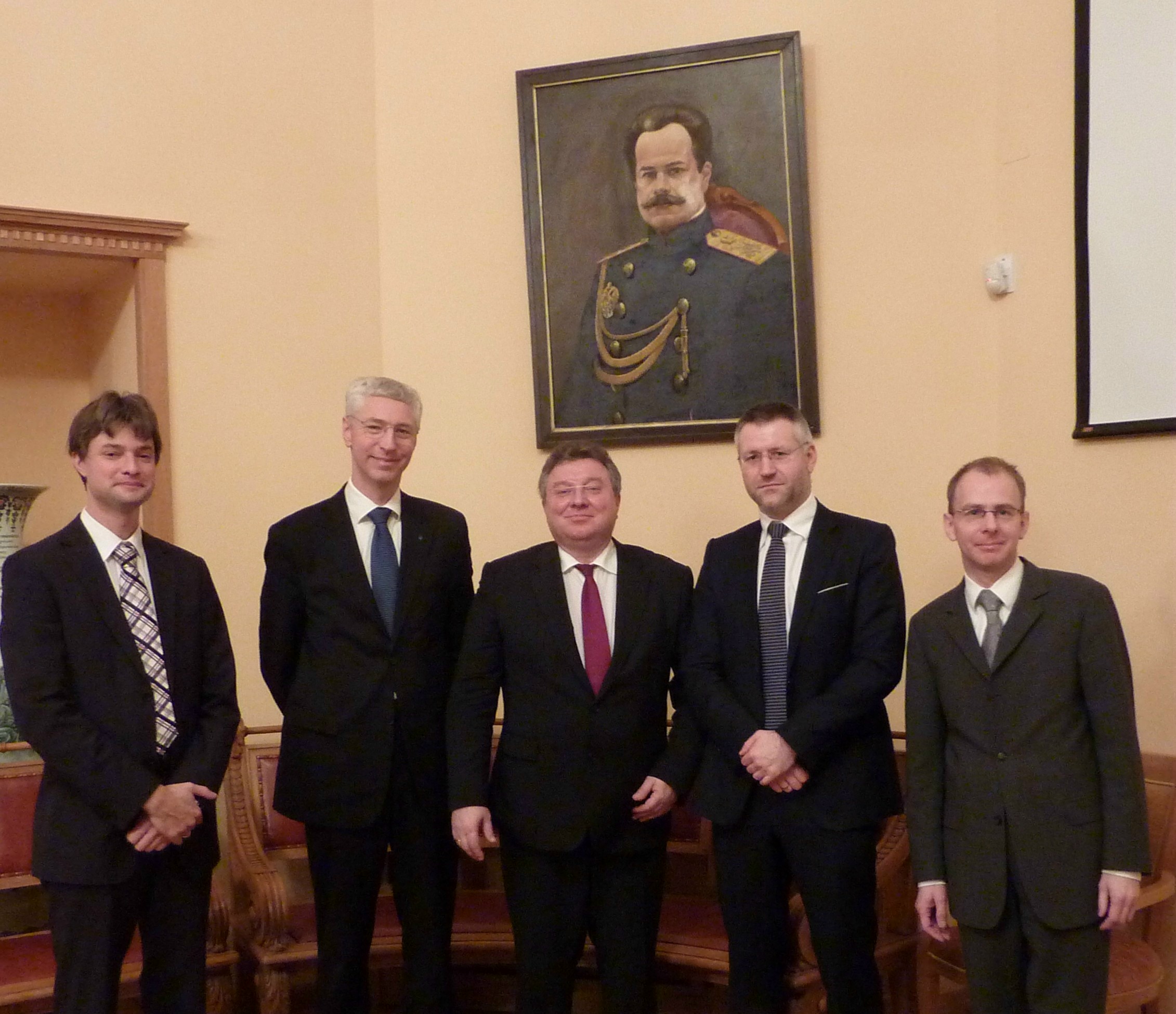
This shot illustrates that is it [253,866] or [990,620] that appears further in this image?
[253,866]

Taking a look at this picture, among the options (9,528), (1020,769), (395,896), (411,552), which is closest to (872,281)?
(411,552)

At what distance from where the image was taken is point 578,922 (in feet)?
9.69

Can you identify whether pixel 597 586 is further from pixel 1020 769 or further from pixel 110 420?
pixel 110 420

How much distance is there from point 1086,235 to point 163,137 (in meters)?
2.94

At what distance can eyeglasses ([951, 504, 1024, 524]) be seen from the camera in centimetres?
270

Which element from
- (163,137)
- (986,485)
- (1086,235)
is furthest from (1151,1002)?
(163,137)

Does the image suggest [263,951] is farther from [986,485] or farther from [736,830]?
[986,485]

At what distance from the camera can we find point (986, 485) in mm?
2705

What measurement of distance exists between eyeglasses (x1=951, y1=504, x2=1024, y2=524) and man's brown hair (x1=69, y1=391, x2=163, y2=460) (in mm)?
1734

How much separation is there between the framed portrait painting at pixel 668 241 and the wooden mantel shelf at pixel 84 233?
1.24 meters

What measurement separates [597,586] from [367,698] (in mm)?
598

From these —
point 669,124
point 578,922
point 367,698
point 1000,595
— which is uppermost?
point 669,124

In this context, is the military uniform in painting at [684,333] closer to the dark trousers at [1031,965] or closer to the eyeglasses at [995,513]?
the eyeglasses at [995,513]

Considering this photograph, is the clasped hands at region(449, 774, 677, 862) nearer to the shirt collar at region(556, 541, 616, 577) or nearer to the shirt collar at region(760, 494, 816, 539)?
the shirt collar at region(556, 541, 616, 577)
